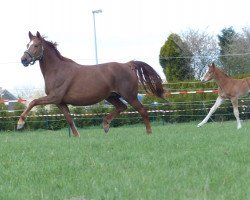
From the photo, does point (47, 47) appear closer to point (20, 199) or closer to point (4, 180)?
point (4, 180)

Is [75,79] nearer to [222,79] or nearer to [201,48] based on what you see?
[222,79]

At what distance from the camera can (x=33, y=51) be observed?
1173cm

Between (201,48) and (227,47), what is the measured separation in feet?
9.03

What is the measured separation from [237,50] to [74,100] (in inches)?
1647

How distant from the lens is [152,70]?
42.6ft

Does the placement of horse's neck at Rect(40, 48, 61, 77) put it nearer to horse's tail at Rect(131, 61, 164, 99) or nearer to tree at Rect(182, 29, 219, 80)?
horse's tail at Rect(131, 61, 164, 99)

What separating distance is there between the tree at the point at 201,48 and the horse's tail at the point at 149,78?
38.7m

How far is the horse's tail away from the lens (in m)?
12.8

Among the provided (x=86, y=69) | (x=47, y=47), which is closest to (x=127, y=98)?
(x=86, y=69)

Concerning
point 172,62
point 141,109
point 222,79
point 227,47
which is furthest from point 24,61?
point 227,47

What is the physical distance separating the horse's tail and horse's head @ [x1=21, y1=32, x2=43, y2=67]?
2284 millimetres

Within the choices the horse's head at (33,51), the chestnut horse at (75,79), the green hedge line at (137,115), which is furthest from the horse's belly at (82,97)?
the green hedge line at (137,115)

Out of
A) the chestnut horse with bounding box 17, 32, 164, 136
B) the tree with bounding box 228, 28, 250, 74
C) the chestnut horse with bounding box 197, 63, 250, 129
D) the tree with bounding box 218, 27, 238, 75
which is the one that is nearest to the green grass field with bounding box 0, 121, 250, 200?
the chestnut horse with bounding box 17, 32, 164, 136

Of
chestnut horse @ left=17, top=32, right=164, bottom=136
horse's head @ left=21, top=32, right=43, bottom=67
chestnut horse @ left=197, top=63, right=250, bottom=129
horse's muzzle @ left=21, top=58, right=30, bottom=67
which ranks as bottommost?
chestnut horse @ left=197, top=63, right=250, bottom=129
